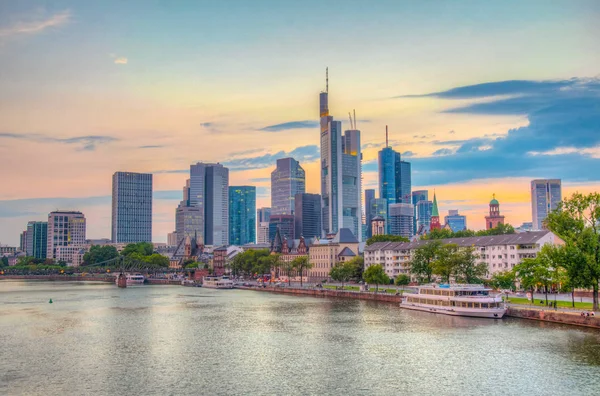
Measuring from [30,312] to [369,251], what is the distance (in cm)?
10631

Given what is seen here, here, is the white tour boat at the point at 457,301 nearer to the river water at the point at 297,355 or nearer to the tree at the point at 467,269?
the river water at the point at 297,355

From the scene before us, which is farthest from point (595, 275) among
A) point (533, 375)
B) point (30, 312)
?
point (30, 312)

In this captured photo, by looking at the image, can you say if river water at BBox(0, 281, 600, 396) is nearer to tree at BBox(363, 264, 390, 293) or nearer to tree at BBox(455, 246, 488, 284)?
tree at BBox(455, 246, 488, 284)

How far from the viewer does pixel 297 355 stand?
2729 inches

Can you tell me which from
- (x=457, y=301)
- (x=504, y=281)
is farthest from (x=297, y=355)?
(x=504, y=281)

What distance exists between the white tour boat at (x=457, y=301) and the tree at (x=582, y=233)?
13.0 m

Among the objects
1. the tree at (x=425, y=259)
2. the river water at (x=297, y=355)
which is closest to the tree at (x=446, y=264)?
the tree at (x=425, y=259)

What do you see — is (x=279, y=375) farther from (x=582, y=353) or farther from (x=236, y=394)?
(x=582, y=353)

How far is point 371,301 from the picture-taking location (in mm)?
134750

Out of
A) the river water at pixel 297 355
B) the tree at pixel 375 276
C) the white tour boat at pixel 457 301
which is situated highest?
the tree at pixel 375 276

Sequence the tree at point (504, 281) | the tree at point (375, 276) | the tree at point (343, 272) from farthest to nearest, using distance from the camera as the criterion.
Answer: the tree at point (343, 272)
the tree at point (375, 276)
the tree at point (504, 281)

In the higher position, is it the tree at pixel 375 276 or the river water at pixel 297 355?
the tree at pixel 375 276

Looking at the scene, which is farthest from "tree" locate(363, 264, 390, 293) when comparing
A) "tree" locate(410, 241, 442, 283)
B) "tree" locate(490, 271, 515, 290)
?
"tree" locate(490, 271, 515, 290)

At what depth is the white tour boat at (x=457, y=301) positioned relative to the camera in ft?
317
